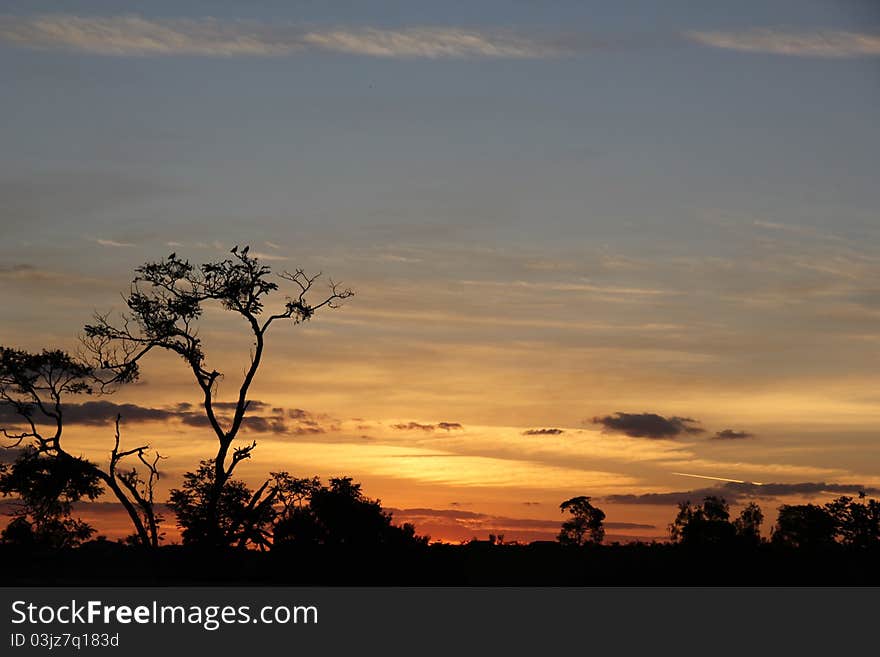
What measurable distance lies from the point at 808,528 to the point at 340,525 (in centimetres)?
3632

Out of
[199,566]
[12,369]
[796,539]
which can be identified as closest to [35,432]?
[12,369]

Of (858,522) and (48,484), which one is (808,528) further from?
(48,484)

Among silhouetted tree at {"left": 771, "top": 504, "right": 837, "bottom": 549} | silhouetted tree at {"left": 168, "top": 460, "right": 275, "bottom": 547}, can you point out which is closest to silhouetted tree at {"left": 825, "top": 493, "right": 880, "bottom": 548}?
silhouetted tree at {"left": 771, "top": 504, "right": 837, "bottom": 549}

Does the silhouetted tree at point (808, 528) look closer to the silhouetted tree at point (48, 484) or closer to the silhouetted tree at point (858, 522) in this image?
the silhouetted tree at point (858, 522)

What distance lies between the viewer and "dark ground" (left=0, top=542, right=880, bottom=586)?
45.0m

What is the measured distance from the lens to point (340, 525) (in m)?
47.2

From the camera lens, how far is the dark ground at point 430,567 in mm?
44969

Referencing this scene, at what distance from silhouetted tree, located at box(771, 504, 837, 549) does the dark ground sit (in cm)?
1887

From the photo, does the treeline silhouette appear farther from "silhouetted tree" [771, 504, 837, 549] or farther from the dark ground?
"silhouetted tree" [771, 504, 837, 549]

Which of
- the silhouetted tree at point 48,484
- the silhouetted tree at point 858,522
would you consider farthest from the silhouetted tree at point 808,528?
the silhouetted tree at point 48,484

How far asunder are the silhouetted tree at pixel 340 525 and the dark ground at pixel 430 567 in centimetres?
58
